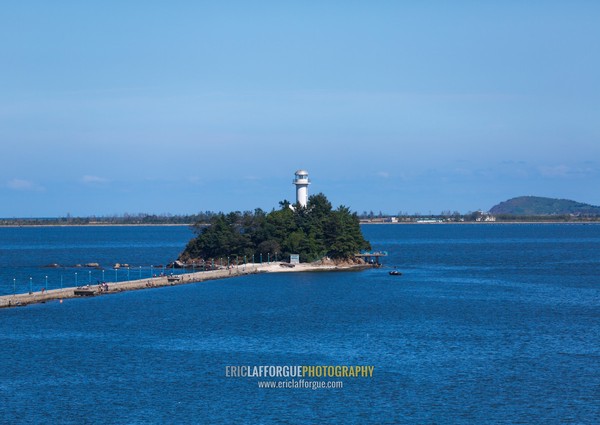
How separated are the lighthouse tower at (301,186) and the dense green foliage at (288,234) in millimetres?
6677

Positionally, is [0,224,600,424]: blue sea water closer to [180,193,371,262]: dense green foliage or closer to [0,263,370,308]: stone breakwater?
[0,263,370,308]: stone breakwater

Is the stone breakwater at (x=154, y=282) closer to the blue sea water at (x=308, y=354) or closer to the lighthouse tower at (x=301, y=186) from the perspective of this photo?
the blue sea water at (x=308, y=354)

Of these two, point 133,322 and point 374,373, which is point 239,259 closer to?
point 133,322

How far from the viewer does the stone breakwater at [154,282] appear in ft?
298

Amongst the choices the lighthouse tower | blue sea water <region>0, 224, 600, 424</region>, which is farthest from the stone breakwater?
the lighthouse tower

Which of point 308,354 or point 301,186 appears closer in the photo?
point 308,354

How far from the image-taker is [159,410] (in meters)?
46.4

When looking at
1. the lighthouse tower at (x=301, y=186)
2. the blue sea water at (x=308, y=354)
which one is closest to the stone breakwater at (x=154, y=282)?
the blue sea water at (x=308, y=354)

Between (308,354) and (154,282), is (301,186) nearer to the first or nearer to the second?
(154,282)

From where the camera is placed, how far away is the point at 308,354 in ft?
196

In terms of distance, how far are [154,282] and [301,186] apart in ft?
169

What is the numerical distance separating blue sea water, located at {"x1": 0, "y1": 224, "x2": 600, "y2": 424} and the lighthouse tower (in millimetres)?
50548

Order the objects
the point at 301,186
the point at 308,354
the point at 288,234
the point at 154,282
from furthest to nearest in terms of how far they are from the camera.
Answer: the point at 301,186 → the point at 288,234 → the point at 154,282 → the point at 308,354

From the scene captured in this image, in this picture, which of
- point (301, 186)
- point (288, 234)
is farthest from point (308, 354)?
point (301, 186)
